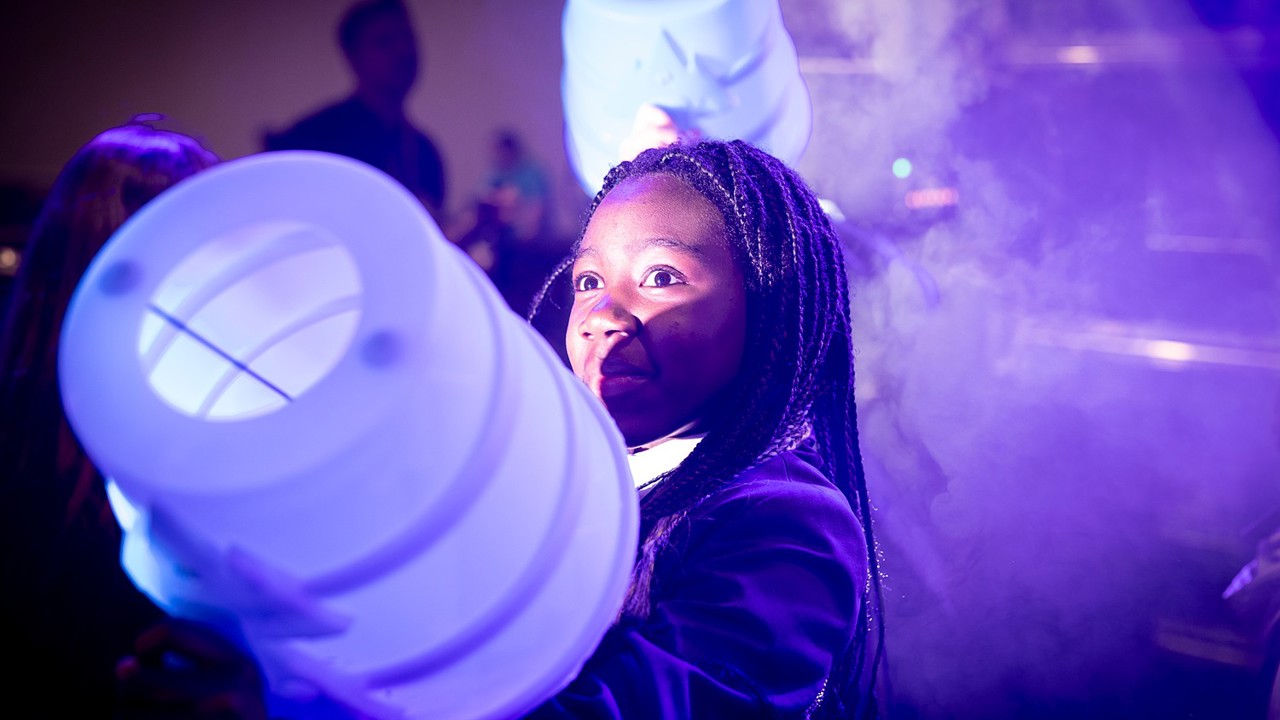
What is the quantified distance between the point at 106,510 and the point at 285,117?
1.27 m

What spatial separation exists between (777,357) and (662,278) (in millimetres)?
179

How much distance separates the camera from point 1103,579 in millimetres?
2457

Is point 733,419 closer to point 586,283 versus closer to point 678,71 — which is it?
point 586,283

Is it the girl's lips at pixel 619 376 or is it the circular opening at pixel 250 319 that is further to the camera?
the girl's lips at pixel 619 376

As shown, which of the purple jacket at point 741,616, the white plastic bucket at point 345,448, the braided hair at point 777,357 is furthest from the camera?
the braided hair at point 777,357

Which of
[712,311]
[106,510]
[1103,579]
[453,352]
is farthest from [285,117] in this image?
[1103,579]

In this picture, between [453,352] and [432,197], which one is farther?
[432,197]

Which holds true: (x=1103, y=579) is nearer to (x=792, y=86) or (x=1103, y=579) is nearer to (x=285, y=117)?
(x=792, y=86)

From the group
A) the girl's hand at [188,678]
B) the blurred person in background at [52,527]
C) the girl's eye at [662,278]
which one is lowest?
the blurred person in background at [52,527]

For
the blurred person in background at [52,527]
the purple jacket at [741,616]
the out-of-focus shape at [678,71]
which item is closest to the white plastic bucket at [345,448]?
the purple jacket at [741,616]

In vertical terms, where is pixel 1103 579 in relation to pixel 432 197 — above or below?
below

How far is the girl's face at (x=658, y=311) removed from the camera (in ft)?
3.31

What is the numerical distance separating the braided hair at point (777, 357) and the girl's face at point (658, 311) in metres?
0.03

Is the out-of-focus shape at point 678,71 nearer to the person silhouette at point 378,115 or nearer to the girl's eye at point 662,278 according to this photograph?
the girl's eye at point 662,278
